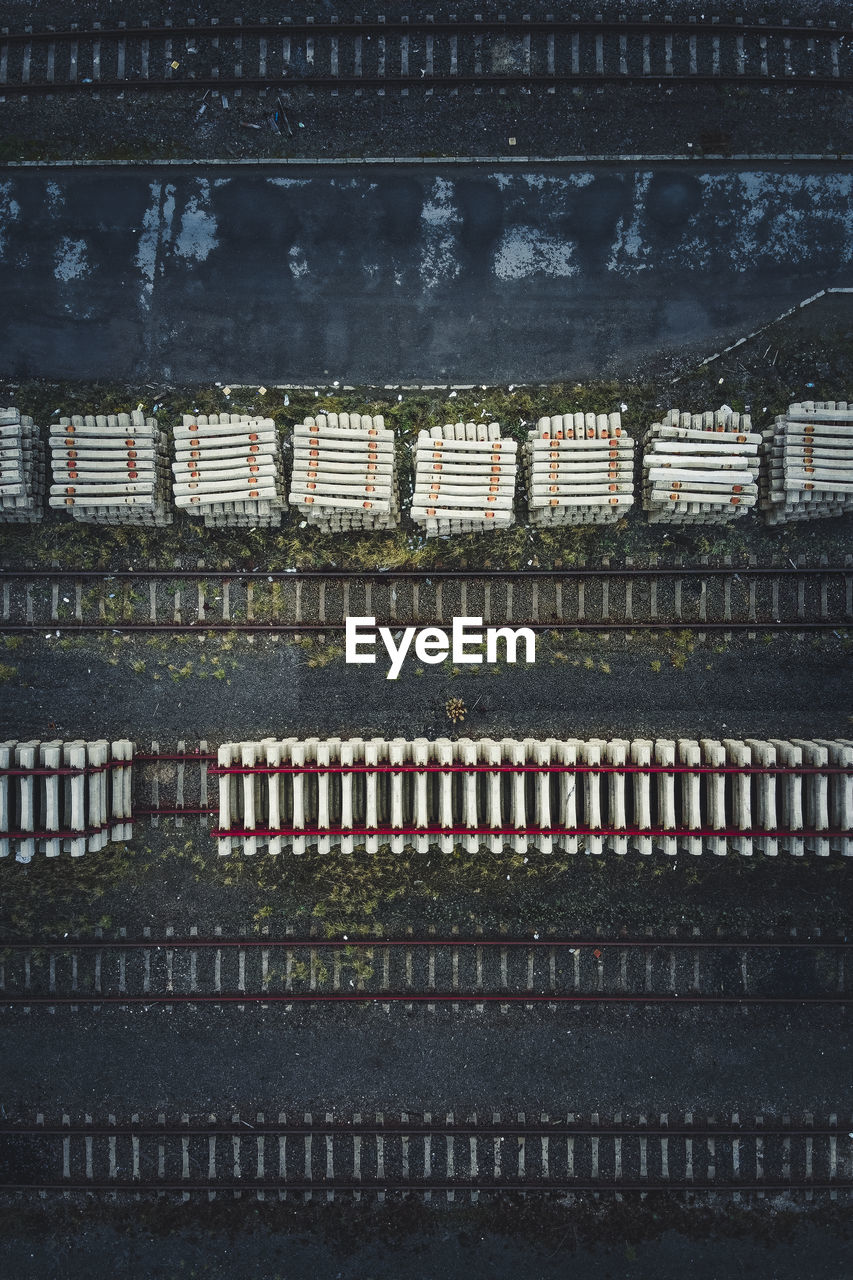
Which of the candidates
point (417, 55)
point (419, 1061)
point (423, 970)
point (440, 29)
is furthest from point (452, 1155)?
point (440, 29)

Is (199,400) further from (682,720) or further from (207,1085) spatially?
(207,1085)

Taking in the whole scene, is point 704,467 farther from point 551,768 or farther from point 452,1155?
point 452,1155

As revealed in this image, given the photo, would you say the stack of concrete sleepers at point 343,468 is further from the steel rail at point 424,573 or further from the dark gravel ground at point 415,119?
the dark gravel ground at point 415,119

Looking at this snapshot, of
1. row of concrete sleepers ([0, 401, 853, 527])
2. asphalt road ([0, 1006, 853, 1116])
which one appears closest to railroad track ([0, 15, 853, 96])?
row of concrete sleepers ([0, 401, 853, 527])

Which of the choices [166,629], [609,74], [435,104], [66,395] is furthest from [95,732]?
[609,74]

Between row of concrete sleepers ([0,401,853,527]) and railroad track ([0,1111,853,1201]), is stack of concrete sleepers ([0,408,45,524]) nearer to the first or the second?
Answer: row of concrete sleepers ([0,401,853,527])

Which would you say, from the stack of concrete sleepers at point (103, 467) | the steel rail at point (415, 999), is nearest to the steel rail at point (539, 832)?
the steel rail at point (415, 999)
